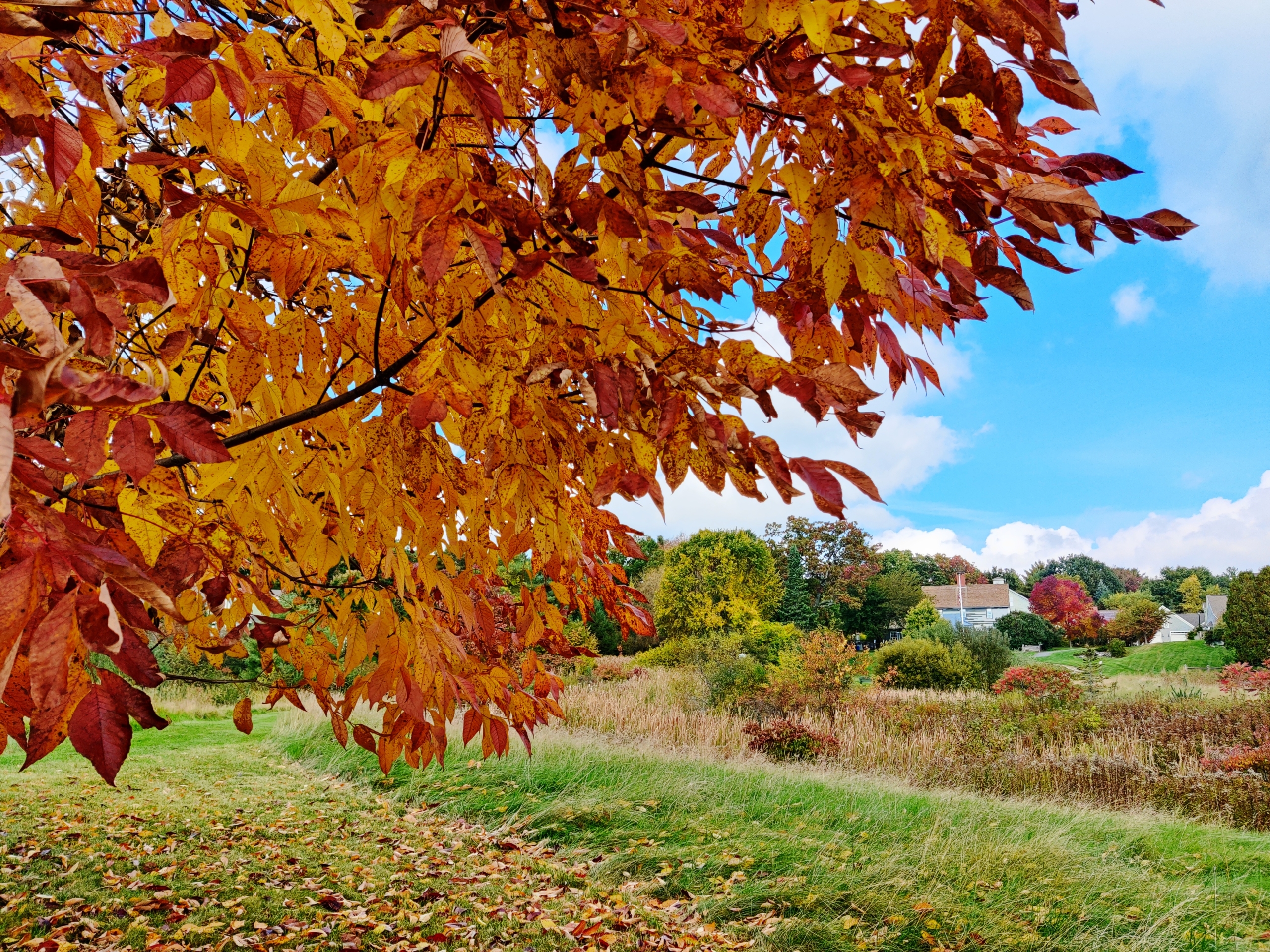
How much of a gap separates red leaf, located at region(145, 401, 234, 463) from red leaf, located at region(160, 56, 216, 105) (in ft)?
1.25

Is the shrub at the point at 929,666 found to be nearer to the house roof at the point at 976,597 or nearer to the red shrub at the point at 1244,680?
the red shrub at the point at 1244,680

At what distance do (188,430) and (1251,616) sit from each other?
2725cm

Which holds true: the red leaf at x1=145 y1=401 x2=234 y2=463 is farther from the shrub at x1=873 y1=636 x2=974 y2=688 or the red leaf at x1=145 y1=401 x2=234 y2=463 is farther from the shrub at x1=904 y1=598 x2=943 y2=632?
the shrub at x1=904 y1=598 x2=943 y2=632

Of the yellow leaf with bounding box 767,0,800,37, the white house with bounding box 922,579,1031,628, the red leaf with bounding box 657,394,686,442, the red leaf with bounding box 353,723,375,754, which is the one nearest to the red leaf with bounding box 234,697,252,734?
the red leaf with bounding box 353,723,375,754

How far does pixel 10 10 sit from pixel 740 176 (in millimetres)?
1025

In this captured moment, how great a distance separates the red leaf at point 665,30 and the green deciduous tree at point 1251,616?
83.9 feet

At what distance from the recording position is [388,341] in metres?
1.53

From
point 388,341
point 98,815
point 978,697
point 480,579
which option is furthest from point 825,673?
point 388,341

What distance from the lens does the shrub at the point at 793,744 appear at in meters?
9.05

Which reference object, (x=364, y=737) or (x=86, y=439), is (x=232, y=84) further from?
(x=364, y=737)

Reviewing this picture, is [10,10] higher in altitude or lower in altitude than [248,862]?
higher

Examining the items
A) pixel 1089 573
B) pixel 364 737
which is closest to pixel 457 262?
pixel 364 737

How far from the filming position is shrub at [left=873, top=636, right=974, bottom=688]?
15.7 meters

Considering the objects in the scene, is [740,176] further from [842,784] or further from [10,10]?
[842,784]
